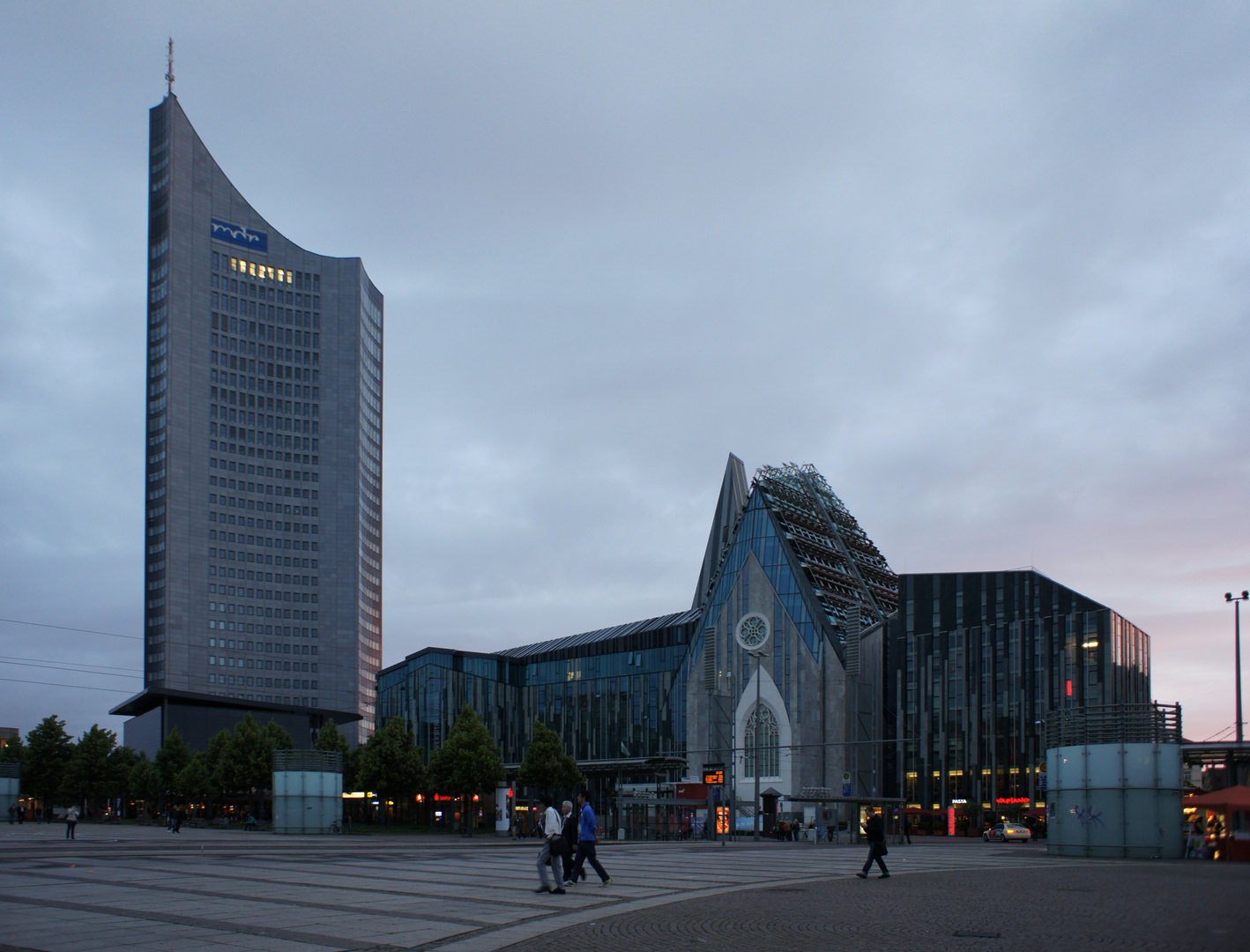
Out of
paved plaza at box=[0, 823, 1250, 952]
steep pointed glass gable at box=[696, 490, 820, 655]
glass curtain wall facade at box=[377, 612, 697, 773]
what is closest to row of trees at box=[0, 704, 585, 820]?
steep pointed glass gable at box=[696, 490, 820, 655]

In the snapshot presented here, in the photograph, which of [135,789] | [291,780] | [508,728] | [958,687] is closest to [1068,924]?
[291,780]

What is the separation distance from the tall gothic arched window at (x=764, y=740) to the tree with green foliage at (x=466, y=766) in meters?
33.1

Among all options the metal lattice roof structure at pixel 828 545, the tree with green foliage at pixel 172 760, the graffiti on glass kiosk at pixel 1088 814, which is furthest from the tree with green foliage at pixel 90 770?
the graffiti on glass kiosk at pixel 1088 814

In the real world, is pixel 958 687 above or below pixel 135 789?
above

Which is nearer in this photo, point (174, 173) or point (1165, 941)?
point (1165, 941)

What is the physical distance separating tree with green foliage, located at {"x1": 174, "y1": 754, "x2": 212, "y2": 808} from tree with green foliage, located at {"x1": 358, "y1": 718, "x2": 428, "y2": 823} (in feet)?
77.3

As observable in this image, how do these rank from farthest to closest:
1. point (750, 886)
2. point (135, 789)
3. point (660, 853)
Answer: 1. point (135, 789)
2. point (660, 853)
3. point (750, 886)

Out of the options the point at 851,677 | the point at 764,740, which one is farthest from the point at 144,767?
the point at 851,677

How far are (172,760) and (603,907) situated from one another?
99686 millimetres

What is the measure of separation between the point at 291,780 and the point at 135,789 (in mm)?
51171

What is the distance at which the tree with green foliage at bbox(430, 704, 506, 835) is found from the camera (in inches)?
3088

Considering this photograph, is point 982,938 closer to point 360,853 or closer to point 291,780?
point 360,853

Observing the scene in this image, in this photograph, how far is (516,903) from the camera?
20.4m

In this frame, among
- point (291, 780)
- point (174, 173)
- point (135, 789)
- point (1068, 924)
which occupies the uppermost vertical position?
point (174, 173)
